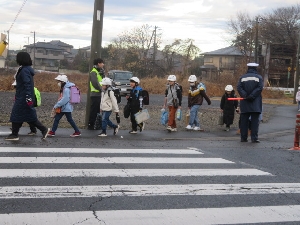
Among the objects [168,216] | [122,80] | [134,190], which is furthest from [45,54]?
[168,216]

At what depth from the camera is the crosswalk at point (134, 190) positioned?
5.14 metres

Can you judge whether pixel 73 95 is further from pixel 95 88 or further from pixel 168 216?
pixel 168 216

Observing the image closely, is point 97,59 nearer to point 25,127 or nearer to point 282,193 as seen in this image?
point 25,127

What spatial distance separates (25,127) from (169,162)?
18.8ft

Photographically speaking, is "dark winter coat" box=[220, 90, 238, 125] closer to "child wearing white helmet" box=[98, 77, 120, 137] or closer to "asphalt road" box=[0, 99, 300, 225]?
"asphalt road" box=[0, 99, 300, 225]

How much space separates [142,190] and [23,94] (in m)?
4.91

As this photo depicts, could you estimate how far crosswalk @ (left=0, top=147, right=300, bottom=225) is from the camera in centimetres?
514

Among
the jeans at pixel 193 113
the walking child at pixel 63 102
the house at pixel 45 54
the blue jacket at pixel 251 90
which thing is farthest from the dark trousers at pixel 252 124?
the house at pixel 45 54

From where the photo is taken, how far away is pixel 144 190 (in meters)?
6.30

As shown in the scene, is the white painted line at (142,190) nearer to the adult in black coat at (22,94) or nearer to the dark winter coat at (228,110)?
the adult in black coat at (22,94)

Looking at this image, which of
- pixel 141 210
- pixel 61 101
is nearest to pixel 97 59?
pixel 61 101

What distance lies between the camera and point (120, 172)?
7.41m

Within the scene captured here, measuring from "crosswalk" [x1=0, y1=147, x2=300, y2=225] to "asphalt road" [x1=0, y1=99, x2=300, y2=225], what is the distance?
0.04ft

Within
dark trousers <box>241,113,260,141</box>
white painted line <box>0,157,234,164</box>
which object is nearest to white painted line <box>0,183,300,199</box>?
white painted line <box>0,157,234,164</box>
